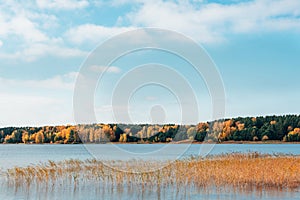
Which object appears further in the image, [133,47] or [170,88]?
[170,88]

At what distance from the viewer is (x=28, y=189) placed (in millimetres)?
16984

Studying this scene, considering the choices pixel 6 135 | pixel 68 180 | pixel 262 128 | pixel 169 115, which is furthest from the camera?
pixel 6 135

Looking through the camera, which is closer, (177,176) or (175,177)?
(177,176)

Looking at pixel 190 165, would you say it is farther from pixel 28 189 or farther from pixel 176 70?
pixel 28 189

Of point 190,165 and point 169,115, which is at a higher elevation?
point 169,115

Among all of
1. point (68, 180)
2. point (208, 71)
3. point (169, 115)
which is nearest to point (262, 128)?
point (169, 115)

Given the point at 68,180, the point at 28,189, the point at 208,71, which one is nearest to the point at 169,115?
the point at 208,71

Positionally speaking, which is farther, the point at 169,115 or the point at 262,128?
the point at 262,128

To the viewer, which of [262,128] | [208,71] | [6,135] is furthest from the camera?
[6,135]

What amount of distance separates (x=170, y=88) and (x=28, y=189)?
34.7ft

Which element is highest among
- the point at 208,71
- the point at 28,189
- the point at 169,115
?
the point at 208,71

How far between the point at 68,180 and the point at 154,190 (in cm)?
471

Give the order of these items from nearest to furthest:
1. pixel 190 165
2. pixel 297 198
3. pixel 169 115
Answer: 1. pixel 297 198
2. pixel 190 165
3. pixel 169 115

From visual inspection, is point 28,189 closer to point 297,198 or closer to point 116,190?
point 116,190
